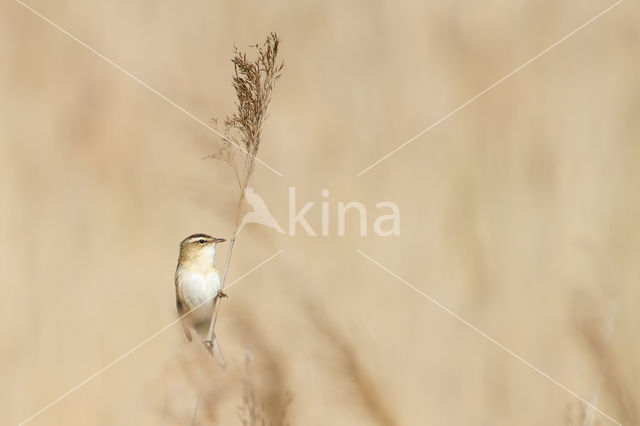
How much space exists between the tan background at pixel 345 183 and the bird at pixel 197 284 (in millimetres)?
192

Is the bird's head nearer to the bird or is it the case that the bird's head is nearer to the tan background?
the bird

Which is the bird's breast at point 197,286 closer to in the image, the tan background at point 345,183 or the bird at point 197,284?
the bird at point 197,284

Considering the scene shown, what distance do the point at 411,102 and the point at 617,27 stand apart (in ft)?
3.22

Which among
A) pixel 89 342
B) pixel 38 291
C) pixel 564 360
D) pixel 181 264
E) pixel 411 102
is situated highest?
pixel 411 102

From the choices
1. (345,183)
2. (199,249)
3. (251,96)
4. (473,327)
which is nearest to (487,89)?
(345,183)

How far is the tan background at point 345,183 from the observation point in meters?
2.62

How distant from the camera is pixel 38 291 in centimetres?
290

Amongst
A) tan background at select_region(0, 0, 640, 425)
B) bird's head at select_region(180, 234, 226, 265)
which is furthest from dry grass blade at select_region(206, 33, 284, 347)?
tan background at select_region(0, 0, 640, 425)

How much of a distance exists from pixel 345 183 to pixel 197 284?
1512 millimetres

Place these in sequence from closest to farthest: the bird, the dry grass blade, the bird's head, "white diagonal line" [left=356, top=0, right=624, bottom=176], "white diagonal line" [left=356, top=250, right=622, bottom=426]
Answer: the dry grass blade → the bird → the bird's head → "white diagonal line" [left=356, top=250, right=622, bottom=426] → "white diagonal line" [left=356, top=0, right=624, bottom=176]

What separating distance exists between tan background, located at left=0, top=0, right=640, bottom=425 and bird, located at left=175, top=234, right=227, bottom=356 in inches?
7.5

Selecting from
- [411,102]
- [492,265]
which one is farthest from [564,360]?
[411,102]

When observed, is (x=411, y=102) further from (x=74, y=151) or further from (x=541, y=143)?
(x=74, y=151)

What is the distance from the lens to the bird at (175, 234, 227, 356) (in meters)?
1.82
